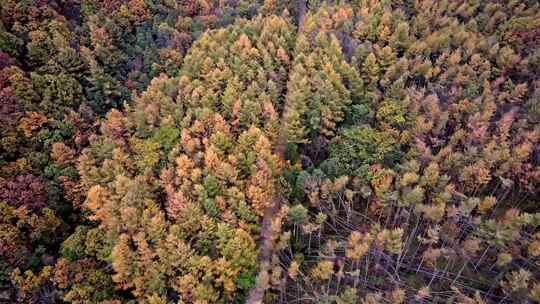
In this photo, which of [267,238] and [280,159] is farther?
[280,159]

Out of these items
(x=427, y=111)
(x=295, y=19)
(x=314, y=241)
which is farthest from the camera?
(x=295, y=19)

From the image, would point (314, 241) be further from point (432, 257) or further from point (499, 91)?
point (499, 91)

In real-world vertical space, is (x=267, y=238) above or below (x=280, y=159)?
below

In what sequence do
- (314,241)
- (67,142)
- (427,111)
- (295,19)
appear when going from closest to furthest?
(314,241)
(427,111)
(67,142)
(295,19)

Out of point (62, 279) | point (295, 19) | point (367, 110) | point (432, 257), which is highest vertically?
point (295, 19)

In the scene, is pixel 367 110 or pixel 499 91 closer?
pixel 367 110

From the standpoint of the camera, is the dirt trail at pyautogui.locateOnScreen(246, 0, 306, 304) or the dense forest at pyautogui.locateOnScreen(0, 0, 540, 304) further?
the dirt trail at pyautogui.locateOnScreen(246, 0, 306, 304)

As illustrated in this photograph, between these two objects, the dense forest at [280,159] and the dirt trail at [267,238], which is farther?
the dirt trail at [267,238]

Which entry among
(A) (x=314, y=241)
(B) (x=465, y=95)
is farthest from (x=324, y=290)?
(B) (x=465, y=95)
